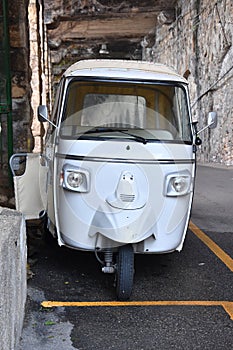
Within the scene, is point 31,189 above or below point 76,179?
below

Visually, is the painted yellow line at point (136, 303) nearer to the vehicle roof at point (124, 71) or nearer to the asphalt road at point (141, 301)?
the asphalt road at point (141, 301)

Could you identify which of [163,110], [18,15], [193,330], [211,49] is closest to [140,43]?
[211,49]

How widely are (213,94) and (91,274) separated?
11885 mm

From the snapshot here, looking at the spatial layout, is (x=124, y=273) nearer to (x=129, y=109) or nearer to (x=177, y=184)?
(x=177, y=184)

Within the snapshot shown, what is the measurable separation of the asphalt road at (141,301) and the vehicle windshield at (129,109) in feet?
4.35

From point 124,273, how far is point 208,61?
43.0 feet

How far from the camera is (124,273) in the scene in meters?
4.05

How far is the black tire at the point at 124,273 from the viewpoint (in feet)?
13.2

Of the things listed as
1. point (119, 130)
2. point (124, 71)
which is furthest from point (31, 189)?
point (124, 71)

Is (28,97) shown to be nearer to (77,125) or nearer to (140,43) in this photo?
(77,125)

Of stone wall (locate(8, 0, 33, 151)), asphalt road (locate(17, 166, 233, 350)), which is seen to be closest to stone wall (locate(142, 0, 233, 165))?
stone wall (locate(8, 0, 33, 151))

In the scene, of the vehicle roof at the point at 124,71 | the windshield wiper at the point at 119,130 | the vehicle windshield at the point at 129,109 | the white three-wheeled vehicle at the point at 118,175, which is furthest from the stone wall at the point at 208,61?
the windshield wiper at the point at 119,130

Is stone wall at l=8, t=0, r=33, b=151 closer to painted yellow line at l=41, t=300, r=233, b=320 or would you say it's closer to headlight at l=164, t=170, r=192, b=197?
headlight at l=164, t=170, r=192, b=197

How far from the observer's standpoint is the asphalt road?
3.39m
